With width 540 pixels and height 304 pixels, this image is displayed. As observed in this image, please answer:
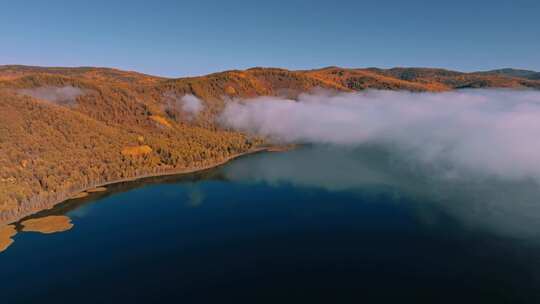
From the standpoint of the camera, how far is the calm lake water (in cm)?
8506

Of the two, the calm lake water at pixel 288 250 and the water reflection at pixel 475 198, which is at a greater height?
the calm lake water at pixel 288 250

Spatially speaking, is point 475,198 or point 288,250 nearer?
point 288,250

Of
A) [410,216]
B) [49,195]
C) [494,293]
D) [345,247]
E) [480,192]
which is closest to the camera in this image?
[494,293]

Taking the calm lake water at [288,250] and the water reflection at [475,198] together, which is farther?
the water reflection at [475,198]

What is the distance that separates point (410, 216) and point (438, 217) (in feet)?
39.2

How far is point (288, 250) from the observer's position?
107 m

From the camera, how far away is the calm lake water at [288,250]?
279 ft

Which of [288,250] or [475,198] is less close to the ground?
[288,250]

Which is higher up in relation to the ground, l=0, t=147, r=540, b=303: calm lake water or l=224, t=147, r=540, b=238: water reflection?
l=0, t=147, r=540, b=303: calm lake water

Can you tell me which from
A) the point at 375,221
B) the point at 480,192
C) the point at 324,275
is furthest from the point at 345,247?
the point at 480,192

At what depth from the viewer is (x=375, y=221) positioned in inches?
5226

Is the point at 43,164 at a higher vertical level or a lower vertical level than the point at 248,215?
higher

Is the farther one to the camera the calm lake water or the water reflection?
the water reflection

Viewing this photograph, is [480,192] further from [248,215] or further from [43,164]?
[43,164]
